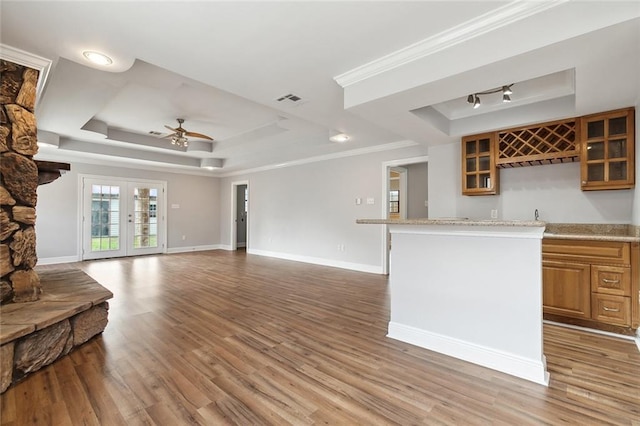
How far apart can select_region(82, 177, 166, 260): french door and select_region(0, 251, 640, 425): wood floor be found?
4.74 meters

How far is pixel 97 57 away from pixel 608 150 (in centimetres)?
489

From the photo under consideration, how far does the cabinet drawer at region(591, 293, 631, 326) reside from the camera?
9.00 ft

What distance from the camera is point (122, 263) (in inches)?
262

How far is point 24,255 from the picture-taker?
239cm

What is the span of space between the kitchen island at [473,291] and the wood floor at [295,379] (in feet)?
0.47

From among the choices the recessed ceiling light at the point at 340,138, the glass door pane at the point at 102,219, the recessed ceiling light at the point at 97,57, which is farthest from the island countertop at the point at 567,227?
the glass door pane at the point at 102,219

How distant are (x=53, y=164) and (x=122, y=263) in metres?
4.60

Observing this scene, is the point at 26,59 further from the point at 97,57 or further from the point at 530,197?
the point at 530,197

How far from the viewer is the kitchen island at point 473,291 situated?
82.8 inches

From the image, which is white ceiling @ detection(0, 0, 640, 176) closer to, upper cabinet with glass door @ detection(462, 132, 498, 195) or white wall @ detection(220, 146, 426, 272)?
upper cabinet with glass door @ detection(462, 132, 498, 195)

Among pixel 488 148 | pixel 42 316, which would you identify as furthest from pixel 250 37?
pixel 488 148

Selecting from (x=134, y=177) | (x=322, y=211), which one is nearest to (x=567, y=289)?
(x=322, y=211)

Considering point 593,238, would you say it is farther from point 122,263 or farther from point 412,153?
point 122,263

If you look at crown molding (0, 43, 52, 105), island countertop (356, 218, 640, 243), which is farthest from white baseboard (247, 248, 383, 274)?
crown molding (0, 43, 52, 105)
